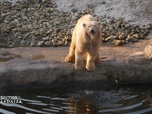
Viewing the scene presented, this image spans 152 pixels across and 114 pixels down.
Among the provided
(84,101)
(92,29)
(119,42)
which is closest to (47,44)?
(119,42)

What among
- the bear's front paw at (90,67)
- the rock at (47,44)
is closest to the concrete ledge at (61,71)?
the bear's front paw at (90,67)

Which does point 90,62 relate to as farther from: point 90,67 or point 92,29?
point 92,29

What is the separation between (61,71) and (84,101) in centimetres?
105

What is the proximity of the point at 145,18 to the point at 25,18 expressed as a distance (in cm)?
388

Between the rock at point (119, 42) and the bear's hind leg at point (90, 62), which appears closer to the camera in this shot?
the bear's hind leg at point (90, 62)

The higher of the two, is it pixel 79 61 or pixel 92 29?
pixel 92 29

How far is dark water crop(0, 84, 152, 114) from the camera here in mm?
7746

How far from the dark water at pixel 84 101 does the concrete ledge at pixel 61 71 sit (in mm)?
202

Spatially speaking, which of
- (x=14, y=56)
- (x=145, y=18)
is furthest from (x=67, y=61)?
(x=145, y=18)

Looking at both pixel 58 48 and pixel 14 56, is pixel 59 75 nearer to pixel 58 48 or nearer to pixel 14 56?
pixel 14 56

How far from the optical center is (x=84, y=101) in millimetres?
8203

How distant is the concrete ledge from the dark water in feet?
0.66

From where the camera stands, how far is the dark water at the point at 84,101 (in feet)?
25.4

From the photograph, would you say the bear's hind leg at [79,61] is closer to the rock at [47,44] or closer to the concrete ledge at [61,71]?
the concrete ledge at [61,71]
